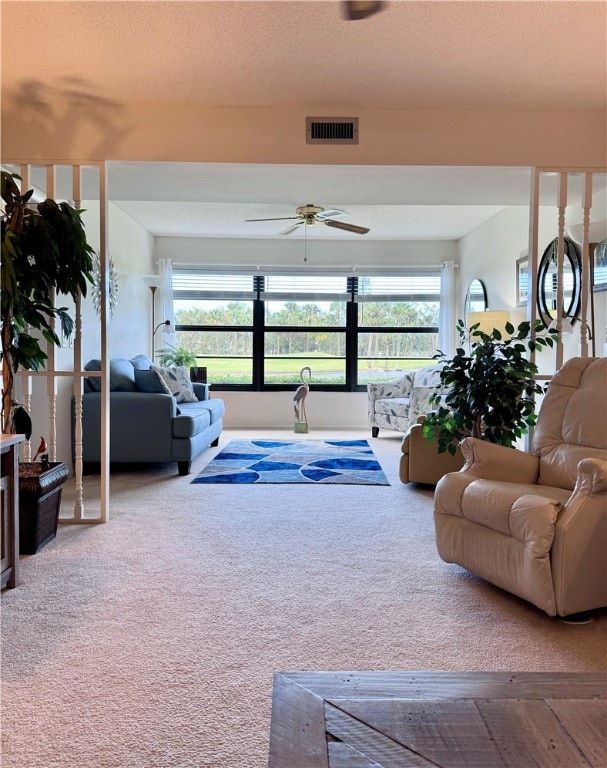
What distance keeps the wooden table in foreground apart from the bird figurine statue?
599cm

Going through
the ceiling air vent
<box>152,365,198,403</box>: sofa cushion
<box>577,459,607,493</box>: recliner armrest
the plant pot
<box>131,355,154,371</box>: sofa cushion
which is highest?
the ceiling air vent

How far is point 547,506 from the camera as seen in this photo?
209cm

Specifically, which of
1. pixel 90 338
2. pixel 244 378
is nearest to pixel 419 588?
pixel 90 338

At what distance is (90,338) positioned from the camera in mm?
4984

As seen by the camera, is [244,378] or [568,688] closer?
[568,688]

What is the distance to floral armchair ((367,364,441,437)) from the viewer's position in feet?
20.4

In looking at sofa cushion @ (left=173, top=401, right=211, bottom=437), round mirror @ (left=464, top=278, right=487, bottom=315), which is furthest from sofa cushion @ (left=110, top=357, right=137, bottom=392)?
round mirror @ (left=464, top=278, right=487, bottom=315)

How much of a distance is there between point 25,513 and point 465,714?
99.1 inches

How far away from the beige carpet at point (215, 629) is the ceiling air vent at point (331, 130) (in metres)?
2.33

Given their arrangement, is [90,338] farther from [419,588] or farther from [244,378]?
[419,588]

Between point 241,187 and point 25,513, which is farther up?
point 241,187

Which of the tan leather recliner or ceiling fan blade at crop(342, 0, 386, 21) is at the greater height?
ceiling fan blade at crop(342, 0, 386, 21)

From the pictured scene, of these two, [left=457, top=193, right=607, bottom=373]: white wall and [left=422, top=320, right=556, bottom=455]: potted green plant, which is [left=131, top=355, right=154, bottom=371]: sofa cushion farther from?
[left=457, top=193, right=607, bottom=373]: white wall

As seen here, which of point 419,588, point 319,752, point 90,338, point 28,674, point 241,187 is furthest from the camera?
point 90,338
